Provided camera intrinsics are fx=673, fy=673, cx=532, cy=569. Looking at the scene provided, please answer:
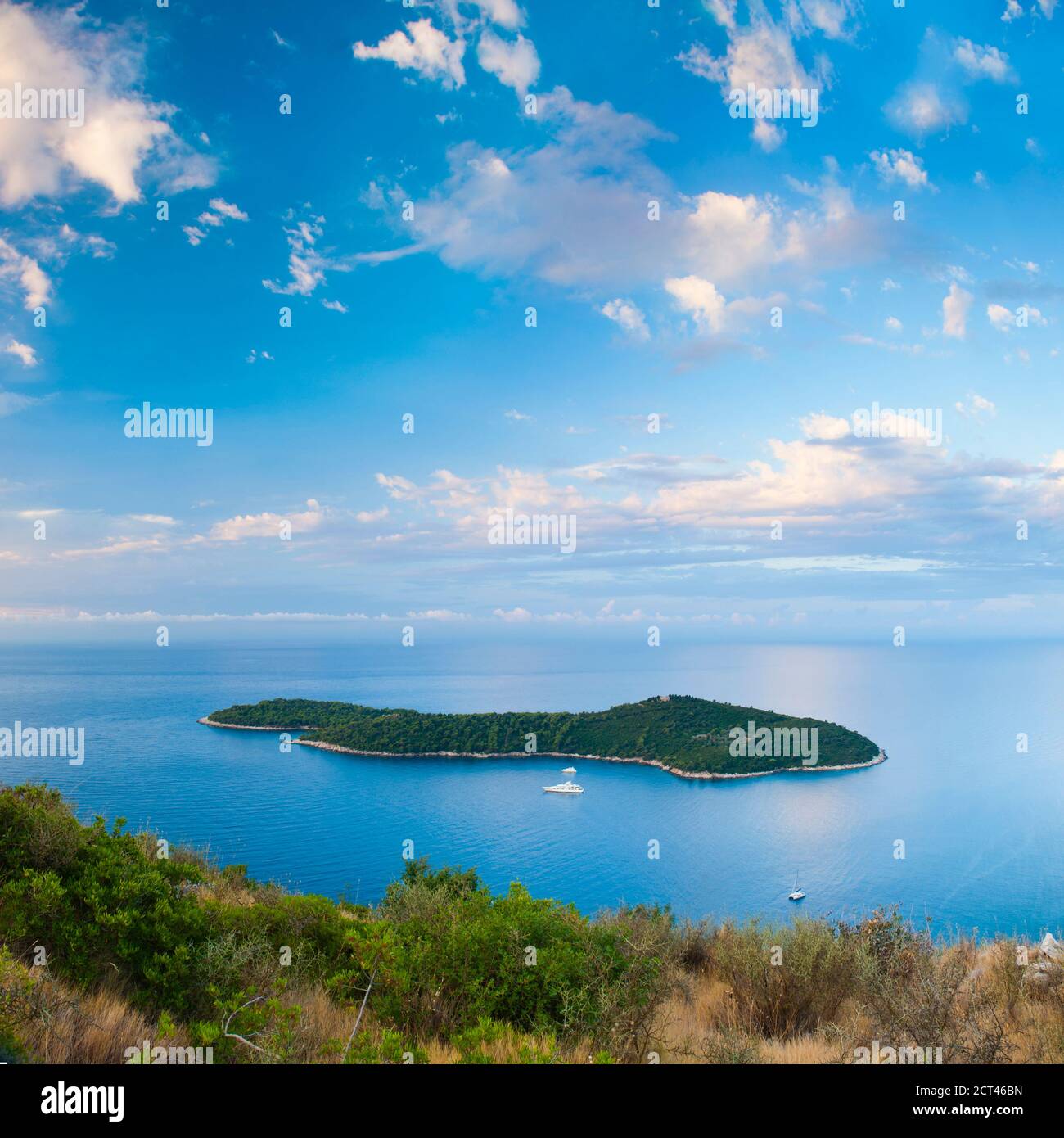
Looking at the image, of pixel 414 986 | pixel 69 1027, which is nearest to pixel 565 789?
pixel 414 986

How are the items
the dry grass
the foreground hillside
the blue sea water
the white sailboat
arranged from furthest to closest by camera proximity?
A: the white sailboat
the blue sea water
the foreground hillside
the dry grass

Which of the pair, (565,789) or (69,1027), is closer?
(69,1027)

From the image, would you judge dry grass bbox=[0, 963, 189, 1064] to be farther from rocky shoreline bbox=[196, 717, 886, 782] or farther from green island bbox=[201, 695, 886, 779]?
rocky shoreline bbox=[196, 717, 886, 782]

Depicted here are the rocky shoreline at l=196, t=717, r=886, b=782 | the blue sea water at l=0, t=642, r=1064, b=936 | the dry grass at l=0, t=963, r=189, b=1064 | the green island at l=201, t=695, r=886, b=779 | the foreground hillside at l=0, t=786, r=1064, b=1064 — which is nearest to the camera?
the dry grass at l=0, t=963, r=189, b=1064

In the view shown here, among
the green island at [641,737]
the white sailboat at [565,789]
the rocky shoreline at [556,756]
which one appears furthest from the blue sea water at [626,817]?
the green island at [641,737]

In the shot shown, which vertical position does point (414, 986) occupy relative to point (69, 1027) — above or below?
below

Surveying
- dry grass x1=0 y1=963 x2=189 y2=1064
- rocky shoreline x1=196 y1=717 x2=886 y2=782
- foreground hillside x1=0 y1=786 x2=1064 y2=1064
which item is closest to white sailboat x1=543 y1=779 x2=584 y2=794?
rocky shoreline x1=196 y1=717 x2=886 y2=782

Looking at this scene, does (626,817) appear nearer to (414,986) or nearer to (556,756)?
(556,756)
